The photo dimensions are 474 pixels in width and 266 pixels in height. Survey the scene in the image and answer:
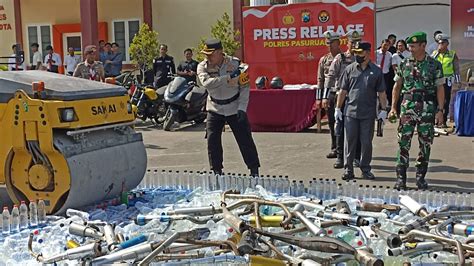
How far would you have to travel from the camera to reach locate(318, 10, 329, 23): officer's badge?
580 inches

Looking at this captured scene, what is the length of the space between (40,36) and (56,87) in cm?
1850

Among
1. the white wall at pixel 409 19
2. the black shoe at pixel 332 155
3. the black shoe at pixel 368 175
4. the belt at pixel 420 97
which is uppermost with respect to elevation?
the white wall at pixel 409 19

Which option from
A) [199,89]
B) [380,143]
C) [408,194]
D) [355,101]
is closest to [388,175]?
[355,101]

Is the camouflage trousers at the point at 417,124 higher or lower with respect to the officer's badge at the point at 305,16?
lower

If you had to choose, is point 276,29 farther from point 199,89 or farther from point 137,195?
point 137,195

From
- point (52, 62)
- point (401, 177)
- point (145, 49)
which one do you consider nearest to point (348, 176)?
point (401, 177)

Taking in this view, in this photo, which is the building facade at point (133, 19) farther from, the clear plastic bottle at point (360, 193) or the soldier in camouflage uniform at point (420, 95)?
the clear plastic bottle at point (360, 193)

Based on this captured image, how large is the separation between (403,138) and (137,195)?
120 inches

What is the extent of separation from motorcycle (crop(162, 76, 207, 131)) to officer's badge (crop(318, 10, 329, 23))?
9.92ft

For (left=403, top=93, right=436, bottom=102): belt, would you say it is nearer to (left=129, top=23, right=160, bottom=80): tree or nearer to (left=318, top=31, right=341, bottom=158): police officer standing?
(left=318, top=31, right=341, bottom=158): police officer standing

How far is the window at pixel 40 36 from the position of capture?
23.3 m

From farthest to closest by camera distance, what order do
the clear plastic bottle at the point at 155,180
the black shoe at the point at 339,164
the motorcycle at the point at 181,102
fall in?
1. the motorcycle at the point at 181,102
2. the black shoe at the point at 339,164
3. the clear plastic bottle at the point at 155,180

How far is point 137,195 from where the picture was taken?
257 inches

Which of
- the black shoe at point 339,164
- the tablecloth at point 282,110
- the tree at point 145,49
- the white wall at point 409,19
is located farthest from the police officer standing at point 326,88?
the tree at point 145,49
